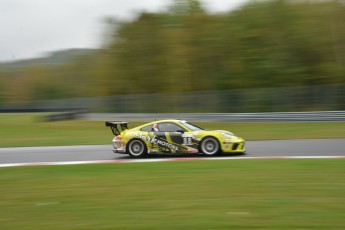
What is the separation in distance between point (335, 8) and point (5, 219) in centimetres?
3149

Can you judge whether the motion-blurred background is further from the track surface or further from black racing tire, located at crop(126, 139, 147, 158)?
black racing tire, located at crop(126, 139, 147, 158)

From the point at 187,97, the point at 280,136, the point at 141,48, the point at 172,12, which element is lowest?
the point at 280,136

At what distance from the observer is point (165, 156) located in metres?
14.4

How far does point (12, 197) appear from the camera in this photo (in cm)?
800

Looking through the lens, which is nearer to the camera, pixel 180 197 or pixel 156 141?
pixel 180 197

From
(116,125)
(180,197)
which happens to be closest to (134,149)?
(116,125)

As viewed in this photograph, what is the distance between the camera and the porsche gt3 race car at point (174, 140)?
13.5 meters

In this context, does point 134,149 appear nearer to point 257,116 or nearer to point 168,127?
point 168,127

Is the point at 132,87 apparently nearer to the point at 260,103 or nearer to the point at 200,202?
the point at 260,103

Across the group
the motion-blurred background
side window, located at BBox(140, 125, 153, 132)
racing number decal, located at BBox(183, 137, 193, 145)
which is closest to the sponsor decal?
side window, located at BBox(140, 125, 153, 132)

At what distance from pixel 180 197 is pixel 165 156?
707 centimetres

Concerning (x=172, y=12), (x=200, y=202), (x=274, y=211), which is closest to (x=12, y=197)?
(x=200, y=202)

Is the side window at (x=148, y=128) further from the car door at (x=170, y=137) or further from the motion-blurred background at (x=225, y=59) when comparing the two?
the motion-blurred background at (x=225, y=59)

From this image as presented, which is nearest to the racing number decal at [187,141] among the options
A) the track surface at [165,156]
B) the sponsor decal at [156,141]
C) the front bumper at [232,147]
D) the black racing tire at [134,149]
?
the sponsor decal at [156,141]
